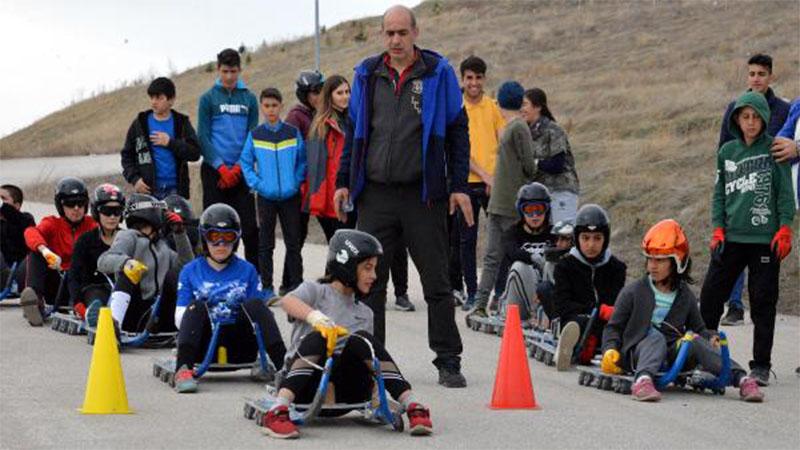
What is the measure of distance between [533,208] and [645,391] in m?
4.04

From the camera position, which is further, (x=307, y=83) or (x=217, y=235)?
(x=307, y=83)

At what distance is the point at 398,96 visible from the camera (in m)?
12.2

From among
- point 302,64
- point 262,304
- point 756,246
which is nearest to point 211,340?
point 262,304

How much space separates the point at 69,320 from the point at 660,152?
50.9 ft

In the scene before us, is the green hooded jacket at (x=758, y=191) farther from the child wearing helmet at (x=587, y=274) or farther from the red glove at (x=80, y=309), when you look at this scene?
the red glove at (x=80, y=309)

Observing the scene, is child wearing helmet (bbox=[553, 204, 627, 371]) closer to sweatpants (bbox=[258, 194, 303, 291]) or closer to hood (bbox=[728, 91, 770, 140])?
hood (bbox=[728, 91, 770, 140])

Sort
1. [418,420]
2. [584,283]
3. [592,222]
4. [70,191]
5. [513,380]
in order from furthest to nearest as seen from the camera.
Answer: [70,191] → [584,283] → [592,222] → [513,380] → [418,420]

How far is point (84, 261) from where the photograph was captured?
51.9ft

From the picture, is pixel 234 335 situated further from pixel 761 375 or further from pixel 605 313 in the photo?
pixel 761 375

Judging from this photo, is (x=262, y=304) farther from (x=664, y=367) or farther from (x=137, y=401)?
(x=664, y=367)

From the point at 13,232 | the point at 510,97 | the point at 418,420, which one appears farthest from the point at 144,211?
the point at 418,420

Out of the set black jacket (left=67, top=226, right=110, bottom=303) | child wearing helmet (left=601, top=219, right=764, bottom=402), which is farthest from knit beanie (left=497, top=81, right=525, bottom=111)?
child wearing helmet (left=601, top=219, right=764, bottom=402)

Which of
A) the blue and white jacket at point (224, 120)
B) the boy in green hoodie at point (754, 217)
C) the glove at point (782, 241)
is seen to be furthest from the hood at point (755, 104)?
the blue and white jacket at point (224, 120)

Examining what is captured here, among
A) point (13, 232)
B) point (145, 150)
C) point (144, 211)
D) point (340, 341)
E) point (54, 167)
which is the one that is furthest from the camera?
point (54, 167)
